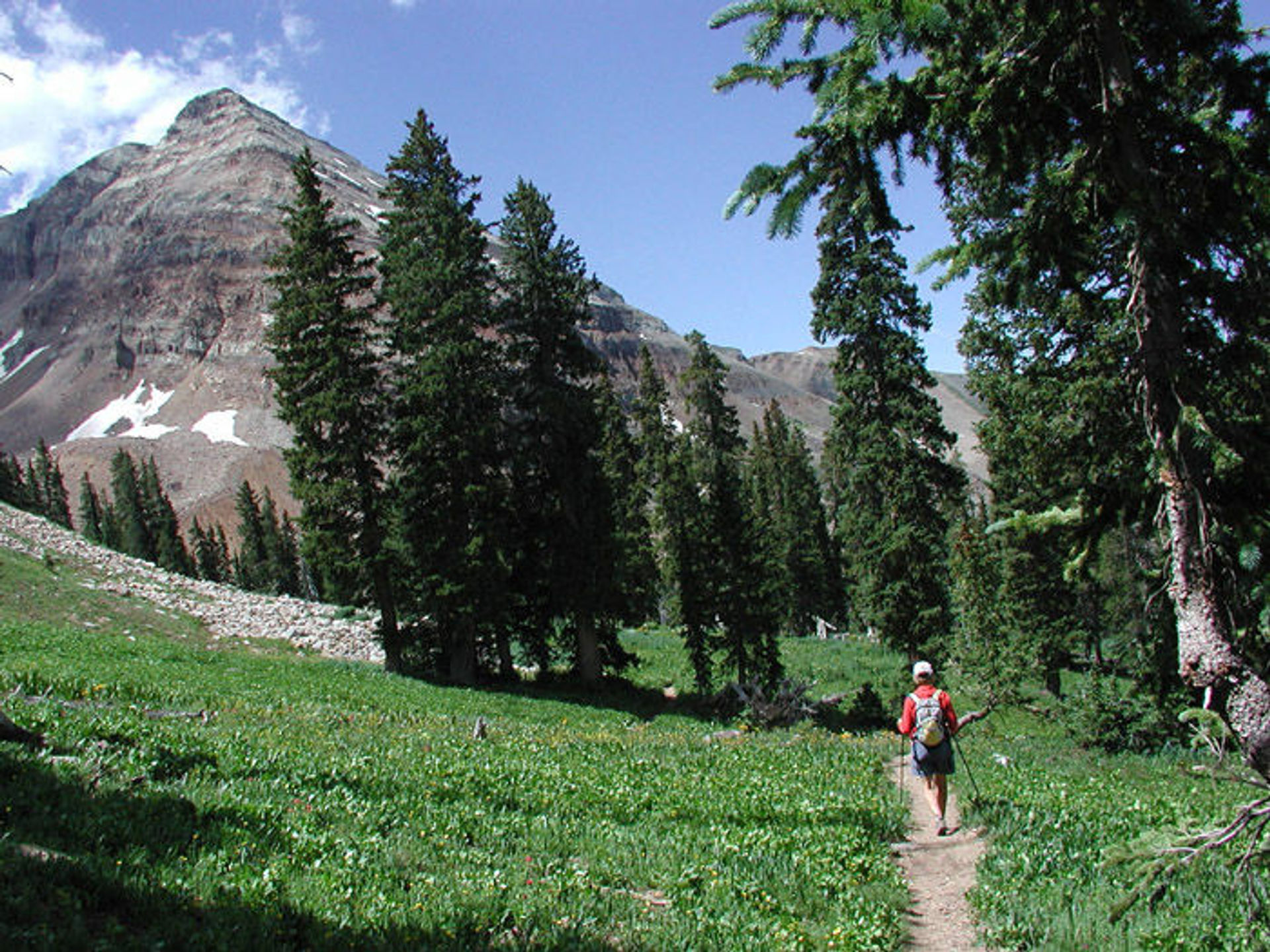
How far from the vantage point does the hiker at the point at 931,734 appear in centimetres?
1047

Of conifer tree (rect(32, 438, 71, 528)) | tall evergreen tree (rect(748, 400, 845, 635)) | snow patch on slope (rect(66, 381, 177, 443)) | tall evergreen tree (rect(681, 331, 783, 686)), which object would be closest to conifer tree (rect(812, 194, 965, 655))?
tall evergreen tree (rect(681, 331, 783, 686))

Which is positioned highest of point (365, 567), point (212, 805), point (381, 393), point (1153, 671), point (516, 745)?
point (381, 393)

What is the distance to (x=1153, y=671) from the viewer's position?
52.6ft

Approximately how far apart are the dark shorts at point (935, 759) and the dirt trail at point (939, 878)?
66cm

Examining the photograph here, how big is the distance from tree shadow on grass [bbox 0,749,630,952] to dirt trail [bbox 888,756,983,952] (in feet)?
10.1

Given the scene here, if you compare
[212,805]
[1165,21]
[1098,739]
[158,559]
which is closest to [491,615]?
[1098,739]

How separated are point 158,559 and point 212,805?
11202 centimetres

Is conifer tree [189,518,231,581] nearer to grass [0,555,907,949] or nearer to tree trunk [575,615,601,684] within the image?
tree trunk [575,615,601,684]

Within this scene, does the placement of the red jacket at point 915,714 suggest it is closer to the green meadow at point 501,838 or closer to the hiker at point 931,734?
the hiker at point 931,734

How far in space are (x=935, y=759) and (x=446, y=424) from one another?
70.6 ft

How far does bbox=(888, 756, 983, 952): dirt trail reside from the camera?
676 cm

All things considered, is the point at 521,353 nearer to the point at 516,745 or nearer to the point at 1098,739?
the point at 516,745

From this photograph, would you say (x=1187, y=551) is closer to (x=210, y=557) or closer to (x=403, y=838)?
(x=403, y=838)

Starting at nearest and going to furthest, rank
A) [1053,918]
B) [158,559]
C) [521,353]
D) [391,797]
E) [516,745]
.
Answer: [1053,918] < [391,797] < [516,745] < [521,353] < [158,559]
